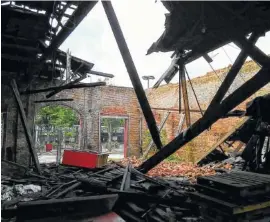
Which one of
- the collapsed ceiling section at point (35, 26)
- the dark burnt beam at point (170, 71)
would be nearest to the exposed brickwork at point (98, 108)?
the collapsed ceiling section at point (35, 26)

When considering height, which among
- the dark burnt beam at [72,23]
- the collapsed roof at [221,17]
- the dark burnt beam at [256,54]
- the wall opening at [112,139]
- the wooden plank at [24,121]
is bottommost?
the wall opening at [112,139]

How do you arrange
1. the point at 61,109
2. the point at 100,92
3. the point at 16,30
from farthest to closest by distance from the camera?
the point at 61,109 < the point at 100,92 < the point at 16,30

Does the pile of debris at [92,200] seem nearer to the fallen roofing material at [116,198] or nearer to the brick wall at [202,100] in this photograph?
the fallen roofing material at [116,198]

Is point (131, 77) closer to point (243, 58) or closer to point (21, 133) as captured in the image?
point (243, 58)

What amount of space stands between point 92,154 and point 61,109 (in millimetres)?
18131

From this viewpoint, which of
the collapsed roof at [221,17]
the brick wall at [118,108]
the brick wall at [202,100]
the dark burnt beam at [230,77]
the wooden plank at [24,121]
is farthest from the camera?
the brick wall at [118,108]

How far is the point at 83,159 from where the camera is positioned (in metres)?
10.6

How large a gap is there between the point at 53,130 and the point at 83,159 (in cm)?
1509

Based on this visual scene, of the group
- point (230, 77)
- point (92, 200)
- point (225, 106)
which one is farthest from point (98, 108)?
point (225, 106)

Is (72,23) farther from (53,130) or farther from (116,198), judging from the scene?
(53,130)

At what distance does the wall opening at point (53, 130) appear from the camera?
22.2 m

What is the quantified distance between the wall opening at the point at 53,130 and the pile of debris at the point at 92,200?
1422 centimetres

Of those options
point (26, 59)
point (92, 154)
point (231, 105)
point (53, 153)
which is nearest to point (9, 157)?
point (92, 154)

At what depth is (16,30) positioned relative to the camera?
16.7 feet
